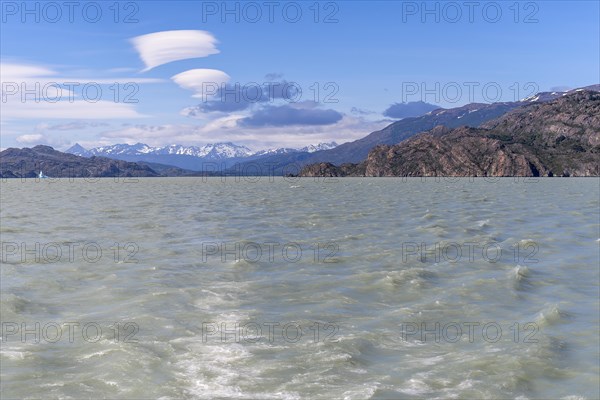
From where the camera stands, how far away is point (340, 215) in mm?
59094

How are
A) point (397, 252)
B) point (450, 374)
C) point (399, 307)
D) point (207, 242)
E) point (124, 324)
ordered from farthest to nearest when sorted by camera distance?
point (207, 242) < point (397, 252) < point (399, 307) < point (124, 324) < point (450, 374)

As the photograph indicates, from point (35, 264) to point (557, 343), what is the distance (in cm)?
2589

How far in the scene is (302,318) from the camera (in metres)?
19.1

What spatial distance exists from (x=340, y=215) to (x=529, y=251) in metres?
28.1

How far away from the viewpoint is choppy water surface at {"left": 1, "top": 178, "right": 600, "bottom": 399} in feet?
44.8

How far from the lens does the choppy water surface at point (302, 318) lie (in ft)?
44.8

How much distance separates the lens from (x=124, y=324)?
18.4m

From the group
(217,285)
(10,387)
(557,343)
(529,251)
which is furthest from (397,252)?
(10,387)

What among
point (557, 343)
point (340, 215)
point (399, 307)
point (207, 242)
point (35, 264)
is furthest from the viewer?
point (340, 215)

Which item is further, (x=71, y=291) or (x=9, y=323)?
(x=71, y=291)

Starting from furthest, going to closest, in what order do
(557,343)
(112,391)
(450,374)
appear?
(557,343)
(450,374)
(112,391)

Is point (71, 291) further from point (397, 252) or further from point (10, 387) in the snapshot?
point (397, 252)

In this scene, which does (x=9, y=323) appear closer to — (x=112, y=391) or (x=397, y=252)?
(x=112, y=391)

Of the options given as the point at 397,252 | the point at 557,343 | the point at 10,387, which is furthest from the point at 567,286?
the point at 10,387
